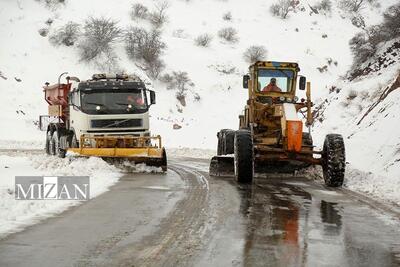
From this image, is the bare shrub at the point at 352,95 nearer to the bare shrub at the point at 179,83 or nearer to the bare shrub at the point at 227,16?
the bare shrub at the point at 179,83

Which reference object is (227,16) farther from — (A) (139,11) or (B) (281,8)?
(A) (139,11)

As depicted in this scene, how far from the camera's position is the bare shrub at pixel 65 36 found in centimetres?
4403

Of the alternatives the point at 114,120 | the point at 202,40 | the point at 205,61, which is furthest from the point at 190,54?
the point at 114,120

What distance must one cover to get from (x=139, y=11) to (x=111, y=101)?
35083mm

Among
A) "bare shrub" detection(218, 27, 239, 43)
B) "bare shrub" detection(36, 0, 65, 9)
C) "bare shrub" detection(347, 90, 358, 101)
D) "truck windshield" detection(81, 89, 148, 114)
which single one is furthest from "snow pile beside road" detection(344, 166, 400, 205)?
"bare shrub" detection(36, 0, 65, 9)

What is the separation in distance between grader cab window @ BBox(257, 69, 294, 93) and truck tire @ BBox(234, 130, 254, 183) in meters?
2.68

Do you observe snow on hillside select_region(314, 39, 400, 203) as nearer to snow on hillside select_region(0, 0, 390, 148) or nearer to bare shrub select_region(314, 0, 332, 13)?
snow on hillside select_region(0, 0, 390, 148)

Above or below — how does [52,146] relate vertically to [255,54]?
below

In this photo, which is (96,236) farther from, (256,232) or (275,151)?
(275,151)

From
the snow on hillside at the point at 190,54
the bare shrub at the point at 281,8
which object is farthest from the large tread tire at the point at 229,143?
the bare shrub at the point at 281,8

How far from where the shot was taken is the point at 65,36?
44281 mm

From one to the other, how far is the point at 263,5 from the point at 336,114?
33.6 metres

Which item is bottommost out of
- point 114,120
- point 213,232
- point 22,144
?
point 213,232

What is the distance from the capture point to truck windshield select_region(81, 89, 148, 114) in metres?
17.4
